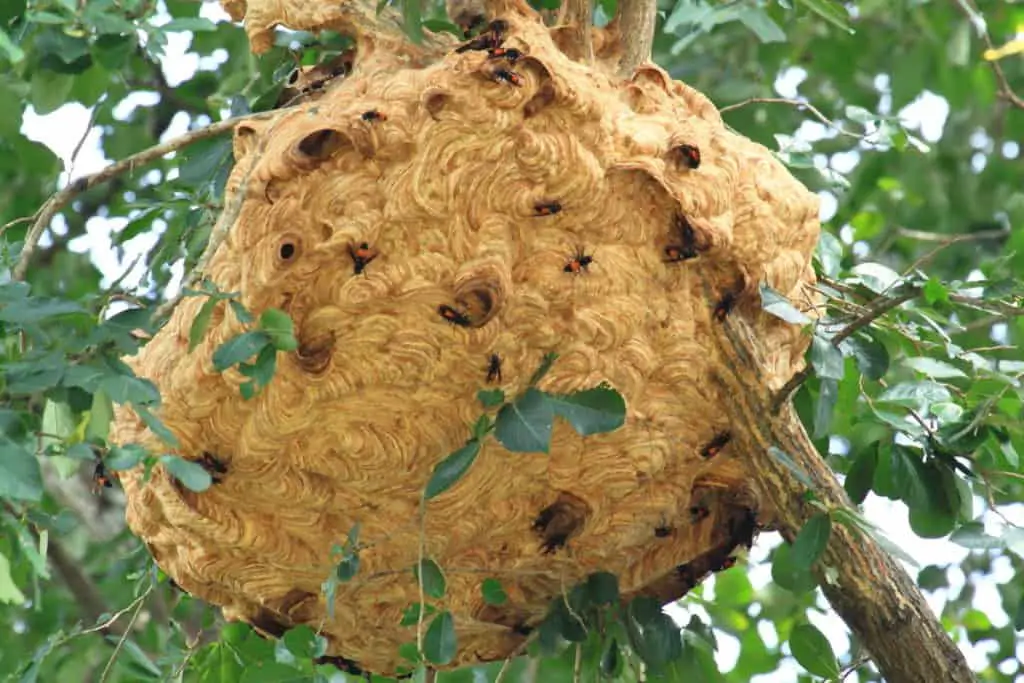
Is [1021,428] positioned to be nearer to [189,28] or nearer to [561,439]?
[561,439]

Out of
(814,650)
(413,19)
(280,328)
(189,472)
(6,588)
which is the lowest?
(814,650)

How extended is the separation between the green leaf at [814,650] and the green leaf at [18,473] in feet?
4.70

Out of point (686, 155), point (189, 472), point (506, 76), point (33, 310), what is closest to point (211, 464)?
point (189, 472)

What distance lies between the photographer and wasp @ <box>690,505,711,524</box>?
2.89 metres

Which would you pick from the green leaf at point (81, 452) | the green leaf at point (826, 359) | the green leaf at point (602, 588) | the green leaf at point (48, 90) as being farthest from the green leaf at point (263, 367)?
the green leaf at point (48, 90)

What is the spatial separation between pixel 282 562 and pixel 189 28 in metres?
1.07

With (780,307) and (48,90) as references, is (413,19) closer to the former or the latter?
(780,307)

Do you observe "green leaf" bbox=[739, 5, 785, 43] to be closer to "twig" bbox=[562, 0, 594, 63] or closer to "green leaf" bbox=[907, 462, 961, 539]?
"twig" bbox=[562, 0, 594, 63]

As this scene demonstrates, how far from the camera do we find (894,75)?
5148 mm

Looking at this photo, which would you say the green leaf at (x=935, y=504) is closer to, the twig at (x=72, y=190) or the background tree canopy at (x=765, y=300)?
the background tree canopy at (x=765, y=300)

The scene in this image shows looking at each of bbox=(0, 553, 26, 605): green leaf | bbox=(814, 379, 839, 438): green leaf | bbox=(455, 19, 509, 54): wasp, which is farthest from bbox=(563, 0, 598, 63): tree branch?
bbox=(0, 553, 26, 605): green leaf

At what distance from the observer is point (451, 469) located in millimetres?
2514

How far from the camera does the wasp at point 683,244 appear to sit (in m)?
2.69

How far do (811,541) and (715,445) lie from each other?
10.4 inches
